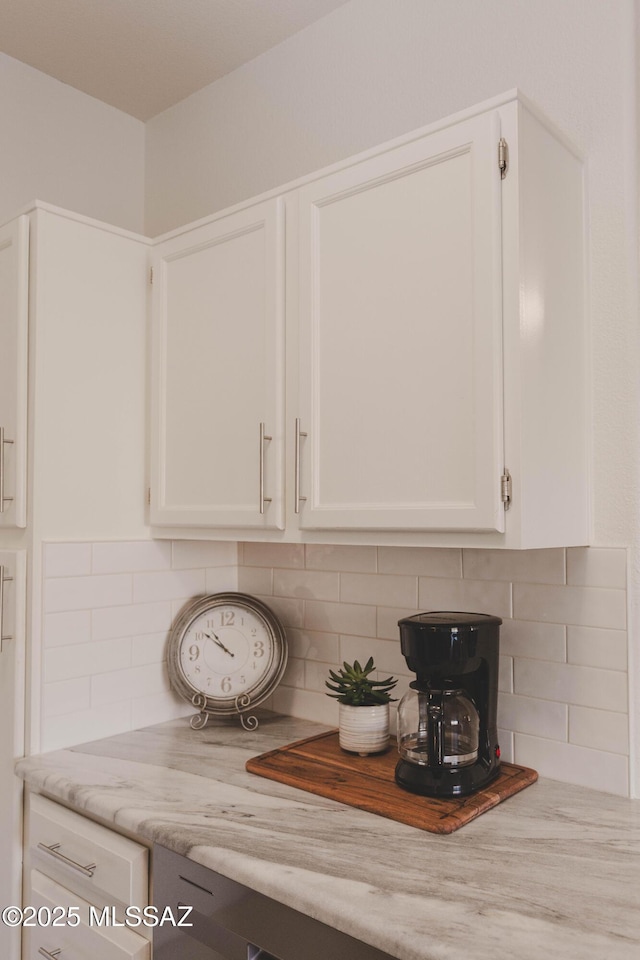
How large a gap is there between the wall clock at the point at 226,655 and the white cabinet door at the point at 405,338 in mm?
524

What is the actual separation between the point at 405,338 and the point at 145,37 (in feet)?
4.55

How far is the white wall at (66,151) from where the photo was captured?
220 cm

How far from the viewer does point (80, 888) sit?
157 cm

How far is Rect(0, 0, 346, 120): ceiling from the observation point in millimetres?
1992

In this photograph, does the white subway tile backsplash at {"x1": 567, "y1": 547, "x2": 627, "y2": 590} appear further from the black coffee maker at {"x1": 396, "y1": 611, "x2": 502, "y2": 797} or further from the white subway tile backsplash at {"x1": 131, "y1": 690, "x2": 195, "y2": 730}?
the white subway tile backsplash at {"x1": 131, "y1": 690, "x2": 195, "y2": 730}

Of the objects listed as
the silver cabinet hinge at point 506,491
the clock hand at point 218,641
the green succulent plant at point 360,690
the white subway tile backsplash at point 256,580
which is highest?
the silver cabinet hinge at point 506,491

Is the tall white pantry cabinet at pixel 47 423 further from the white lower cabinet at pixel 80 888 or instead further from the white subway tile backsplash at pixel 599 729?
the white subway tile backsplash at pixel 599 729

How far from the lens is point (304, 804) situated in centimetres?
142

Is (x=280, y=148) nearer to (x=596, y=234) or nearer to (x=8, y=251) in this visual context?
(x=8, y=251)

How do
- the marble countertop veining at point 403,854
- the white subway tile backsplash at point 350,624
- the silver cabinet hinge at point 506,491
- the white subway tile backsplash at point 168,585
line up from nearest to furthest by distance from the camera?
the marble countertop veining at point 403,854 → the silver cabinet hinge at point 506,491 → the white subway tile backsplash at point 350,624 → the white subway tile backsplash at point 168,585

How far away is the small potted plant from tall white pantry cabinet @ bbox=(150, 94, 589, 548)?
1.20 ft

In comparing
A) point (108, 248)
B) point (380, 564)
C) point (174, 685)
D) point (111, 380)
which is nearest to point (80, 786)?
point (174, 685)

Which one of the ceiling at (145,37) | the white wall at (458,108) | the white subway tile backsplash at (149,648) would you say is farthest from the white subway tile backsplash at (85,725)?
the ceiling at (145,37)

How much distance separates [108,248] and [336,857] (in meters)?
1.52
